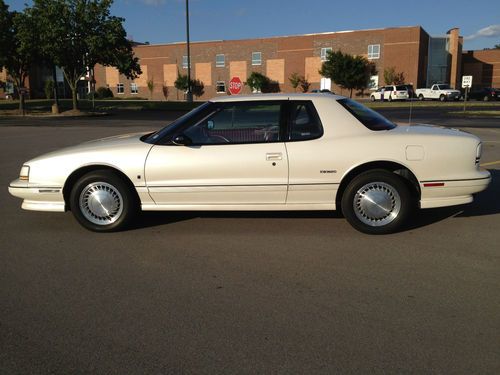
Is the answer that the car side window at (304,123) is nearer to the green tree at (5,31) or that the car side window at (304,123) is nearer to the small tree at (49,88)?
the green tree at (5,31)

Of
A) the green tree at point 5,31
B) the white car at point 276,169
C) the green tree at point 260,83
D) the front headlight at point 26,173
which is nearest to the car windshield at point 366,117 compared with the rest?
the white car at point 276,169

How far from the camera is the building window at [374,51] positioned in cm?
5700

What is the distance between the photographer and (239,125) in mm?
5492

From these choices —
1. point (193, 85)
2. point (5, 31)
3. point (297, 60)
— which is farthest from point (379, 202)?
point (193, 85)

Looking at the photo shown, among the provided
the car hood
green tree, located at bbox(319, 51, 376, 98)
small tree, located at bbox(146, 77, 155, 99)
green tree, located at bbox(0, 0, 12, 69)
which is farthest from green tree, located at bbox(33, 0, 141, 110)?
small tree, located at bbox(146, 77, 155, 99)

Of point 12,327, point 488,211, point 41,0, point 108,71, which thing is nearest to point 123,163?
point 12,327

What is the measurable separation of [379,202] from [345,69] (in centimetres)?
5256

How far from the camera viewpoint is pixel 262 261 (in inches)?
172

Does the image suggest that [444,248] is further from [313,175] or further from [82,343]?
[82,343]

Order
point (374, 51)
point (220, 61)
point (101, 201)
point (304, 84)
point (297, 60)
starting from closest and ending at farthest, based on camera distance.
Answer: point (101, 201) < point (374, 51) < point (304, 84) < point (297, 60) < point (220, 61)

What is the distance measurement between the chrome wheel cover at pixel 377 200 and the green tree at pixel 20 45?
2800 centimetres

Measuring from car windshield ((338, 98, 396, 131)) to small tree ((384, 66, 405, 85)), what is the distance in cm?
5320

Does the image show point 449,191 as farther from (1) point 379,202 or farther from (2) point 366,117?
(2) point 366,117

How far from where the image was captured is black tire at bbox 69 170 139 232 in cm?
514
